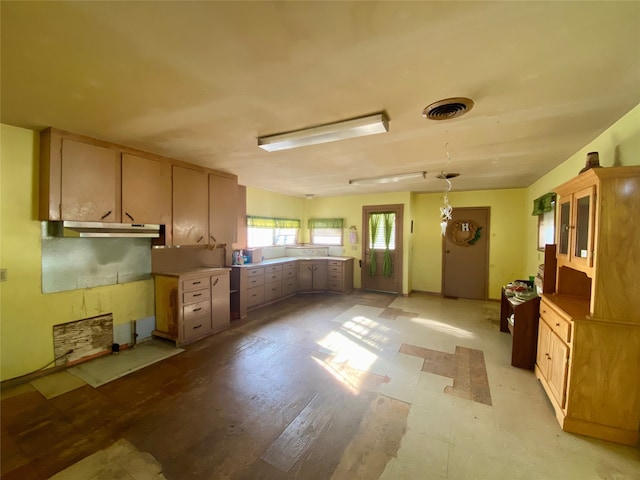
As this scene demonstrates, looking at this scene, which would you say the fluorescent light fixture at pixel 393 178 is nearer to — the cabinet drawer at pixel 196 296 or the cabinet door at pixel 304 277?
the cabinet door at pixel 304 277

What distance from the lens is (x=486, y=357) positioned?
310cm

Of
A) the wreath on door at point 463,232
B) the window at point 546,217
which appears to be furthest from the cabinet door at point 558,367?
the wreath on door at point 463,232

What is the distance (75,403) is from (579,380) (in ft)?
13.5

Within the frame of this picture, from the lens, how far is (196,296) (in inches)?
141

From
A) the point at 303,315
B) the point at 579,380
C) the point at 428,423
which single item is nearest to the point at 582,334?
the point at 579,380

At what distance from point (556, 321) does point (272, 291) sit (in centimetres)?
438

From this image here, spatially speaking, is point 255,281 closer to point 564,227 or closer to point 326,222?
point 326,222

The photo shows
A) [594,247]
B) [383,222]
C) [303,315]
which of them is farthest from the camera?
[383,222]

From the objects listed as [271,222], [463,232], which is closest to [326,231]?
[271,222]

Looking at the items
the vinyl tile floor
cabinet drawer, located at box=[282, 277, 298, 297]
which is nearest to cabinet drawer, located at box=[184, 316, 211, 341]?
the vinyl tile floor

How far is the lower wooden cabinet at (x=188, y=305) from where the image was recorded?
3391mm

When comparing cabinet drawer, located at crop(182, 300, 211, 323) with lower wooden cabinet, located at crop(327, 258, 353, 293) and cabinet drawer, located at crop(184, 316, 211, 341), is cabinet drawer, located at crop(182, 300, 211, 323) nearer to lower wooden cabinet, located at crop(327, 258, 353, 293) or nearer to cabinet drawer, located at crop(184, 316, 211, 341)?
cabinet drawer, located at crop(184, 316, 211, 341)

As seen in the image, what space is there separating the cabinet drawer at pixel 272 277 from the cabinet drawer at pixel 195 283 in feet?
5.20

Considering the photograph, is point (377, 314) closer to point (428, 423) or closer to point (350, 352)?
point (350, 352)
